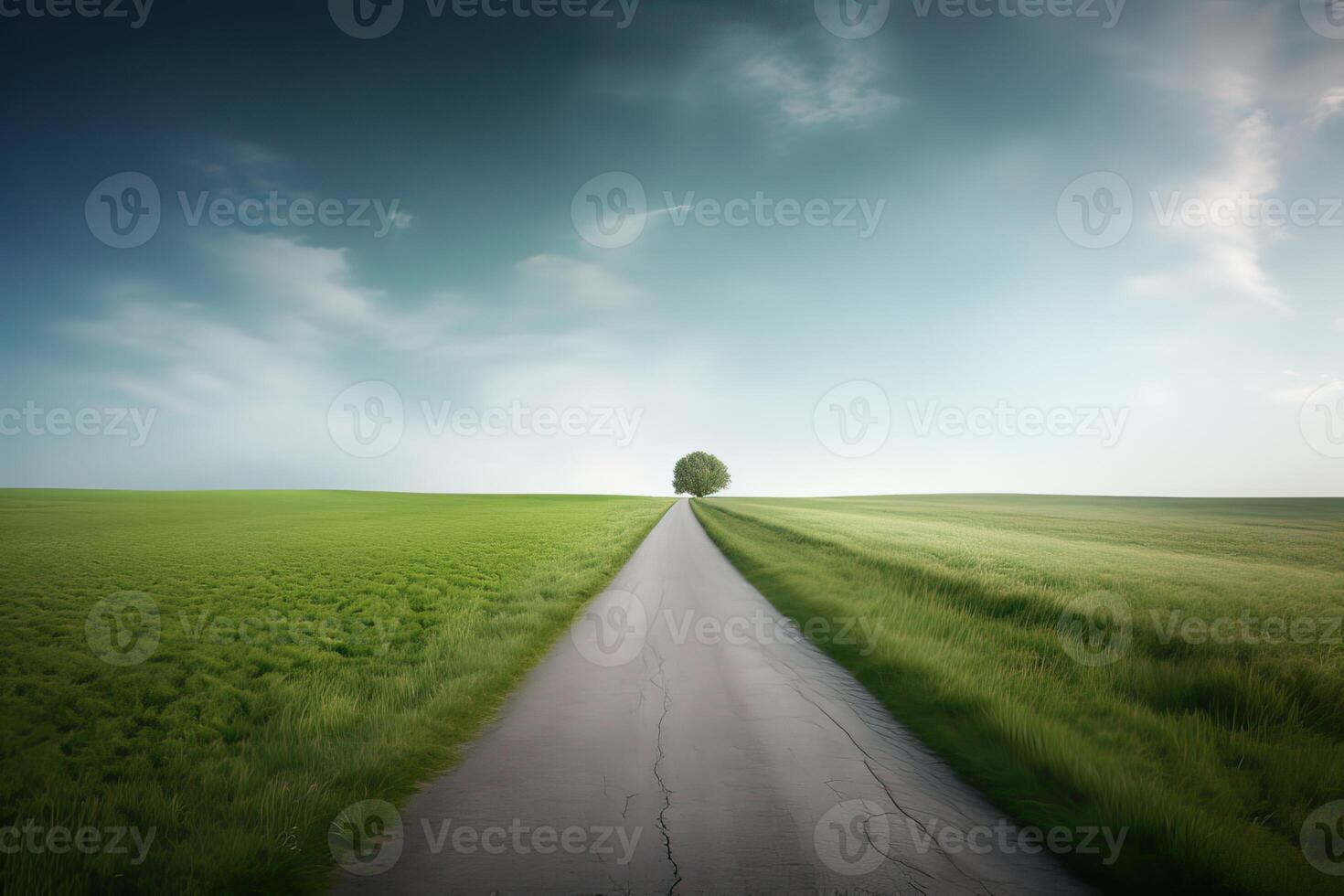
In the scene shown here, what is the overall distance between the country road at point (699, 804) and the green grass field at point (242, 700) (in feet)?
1.70

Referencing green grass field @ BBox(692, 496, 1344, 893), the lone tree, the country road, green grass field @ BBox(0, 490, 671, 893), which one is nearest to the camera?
the country road

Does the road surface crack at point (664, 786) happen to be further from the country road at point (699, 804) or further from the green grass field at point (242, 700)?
the green grass field at point (242, 700)

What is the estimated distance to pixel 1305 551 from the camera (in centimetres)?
1891

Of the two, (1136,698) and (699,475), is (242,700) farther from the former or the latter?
(699,475)

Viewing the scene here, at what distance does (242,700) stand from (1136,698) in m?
9.93

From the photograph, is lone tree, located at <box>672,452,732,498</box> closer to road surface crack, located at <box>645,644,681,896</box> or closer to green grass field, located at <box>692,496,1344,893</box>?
green grass field, located at <box>692,496,1344,893</box>

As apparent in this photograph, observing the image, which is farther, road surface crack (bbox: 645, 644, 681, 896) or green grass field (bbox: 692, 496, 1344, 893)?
green grass field (bbox: 692, 496, 1344, 893)

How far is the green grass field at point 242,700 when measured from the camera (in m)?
3.10

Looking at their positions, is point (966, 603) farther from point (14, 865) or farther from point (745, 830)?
point (14, 865)

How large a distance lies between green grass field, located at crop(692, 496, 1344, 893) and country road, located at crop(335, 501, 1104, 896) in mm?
413

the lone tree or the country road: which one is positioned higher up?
the lone tree

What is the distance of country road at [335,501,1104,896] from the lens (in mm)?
2980

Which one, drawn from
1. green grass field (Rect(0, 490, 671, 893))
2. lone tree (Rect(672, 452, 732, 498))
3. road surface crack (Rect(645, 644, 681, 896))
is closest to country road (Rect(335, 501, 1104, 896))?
road surface crack (Rect(645, 644, 681, 896))

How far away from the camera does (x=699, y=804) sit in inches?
146
